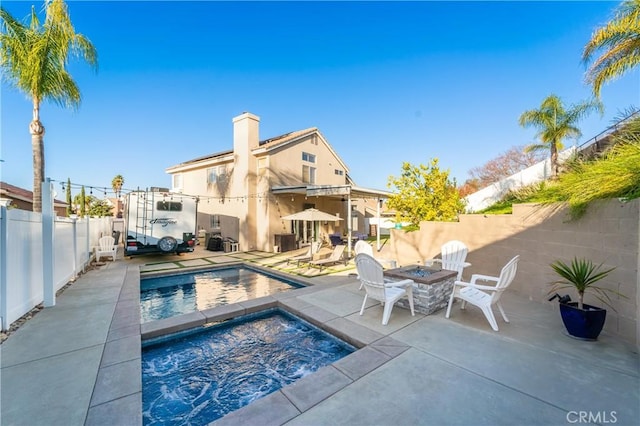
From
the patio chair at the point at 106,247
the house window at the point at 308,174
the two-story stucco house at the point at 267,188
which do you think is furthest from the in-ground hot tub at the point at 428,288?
the house window at the point at 308,174

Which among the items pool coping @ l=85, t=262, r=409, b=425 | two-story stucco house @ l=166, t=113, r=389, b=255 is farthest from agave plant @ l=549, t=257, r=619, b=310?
two-story stucco house @ l=166, t=113, r=389, b=255

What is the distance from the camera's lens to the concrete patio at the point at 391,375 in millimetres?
2340

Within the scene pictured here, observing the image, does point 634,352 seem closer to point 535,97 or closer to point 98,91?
point 535,97

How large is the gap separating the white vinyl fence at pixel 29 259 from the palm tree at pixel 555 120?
18205mm

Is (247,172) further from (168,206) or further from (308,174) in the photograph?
(168,206)

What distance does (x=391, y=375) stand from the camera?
9.63 feet

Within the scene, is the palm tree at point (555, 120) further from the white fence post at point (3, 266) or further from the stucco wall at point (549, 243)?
the white fence post at point (3, 266)

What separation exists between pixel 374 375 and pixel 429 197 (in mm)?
7946

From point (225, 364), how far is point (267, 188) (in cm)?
1188

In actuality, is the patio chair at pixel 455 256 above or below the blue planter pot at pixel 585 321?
above

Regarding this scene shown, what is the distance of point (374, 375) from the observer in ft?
9.68

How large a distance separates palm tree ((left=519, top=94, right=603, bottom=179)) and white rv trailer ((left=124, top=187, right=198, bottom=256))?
17678 millimetres

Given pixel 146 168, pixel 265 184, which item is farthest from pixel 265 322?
pixel 146 168

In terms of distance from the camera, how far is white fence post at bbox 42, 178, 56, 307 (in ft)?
17.1
